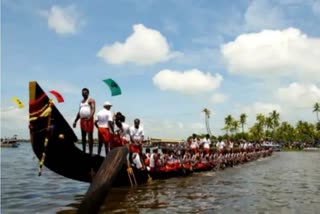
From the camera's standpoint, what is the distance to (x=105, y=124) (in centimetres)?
1098

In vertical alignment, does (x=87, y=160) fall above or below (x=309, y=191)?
above

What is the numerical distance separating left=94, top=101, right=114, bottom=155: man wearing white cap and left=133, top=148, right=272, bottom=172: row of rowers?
3.48 m

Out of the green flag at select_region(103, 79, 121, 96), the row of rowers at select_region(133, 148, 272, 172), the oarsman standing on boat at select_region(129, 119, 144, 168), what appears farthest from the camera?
the row of rowers at select_region(133, 148, 272, 172)

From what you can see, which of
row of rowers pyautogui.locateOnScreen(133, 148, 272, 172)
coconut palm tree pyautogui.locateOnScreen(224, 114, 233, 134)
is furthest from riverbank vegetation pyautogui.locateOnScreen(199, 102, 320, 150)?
row of rowers pyautogui.locateOnScreen(133, 148, 272, 172)

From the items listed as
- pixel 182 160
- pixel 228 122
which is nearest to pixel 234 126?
pixel 228 122

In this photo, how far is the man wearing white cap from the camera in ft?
35.6

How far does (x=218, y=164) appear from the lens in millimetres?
23188

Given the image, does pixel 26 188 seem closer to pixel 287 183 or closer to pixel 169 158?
pixel 169 158

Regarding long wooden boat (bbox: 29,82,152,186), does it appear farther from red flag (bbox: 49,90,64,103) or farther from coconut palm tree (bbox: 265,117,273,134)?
coconut palm tree (bbox: 265,117,273,134)

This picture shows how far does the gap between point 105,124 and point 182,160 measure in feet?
27.1

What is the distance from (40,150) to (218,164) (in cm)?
1471

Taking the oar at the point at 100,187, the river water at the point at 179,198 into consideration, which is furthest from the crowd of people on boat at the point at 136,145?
the oar at the point at 100,187

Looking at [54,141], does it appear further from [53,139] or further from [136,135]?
[136,135]

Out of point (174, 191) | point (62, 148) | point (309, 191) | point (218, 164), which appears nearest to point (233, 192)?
point (174, 191)
